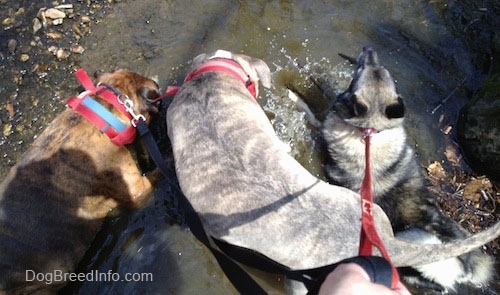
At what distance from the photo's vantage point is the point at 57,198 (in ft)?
13.7

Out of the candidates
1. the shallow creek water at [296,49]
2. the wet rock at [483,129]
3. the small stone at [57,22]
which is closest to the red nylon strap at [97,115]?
the shallow creek water at [296,49]

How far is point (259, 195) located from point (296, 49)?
9.03 ft

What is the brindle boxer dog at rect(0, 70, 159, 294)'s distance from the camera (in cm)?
402

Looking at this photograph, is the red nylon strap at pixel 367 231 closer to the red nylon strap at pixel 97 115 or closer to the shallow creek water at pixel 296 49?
the shallow creek water at pixel 296 49

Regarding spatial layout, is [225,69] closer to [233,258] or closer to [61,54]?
[233,258]

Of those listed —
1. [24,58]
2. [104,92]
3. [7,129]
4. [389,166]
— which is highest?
[104,92]

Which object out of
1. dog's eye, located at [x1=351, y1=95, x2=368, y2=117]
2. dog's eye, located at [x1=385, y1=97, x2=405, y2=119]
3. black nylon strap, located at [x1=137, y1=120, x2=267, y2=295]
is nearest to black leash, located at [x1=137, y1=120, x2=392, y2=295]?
black nylon strap, located at [x1=137, y1=120, x2=267, y2=295]

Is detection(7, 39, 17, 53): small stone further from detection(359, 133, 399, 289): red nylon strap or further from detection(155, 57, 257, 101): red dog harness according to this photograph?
detection(359, 133, 399, 289): red nylon strap

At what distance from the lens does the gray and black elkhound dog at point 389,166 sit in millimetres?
4230

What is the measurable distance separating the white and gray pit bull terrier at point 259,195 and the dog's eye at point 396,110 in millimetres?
1009

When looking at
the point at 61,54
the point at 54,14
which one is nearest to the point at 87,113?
the point at 61,54

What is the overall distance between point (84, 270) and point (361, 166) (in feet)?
10.4

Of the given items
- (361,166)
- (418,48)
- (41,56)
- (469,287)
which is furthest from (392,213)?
(41,56)

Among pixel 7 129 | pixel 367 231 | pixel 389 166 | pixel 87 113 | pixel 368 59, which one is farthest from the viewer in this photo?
pixel 7 129
